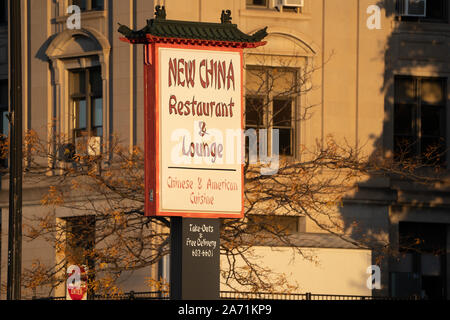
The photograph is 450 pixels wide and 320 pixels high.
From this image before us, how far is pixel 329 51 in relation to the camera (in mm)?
33719

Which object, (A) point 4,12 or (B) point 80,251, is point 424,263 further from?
(A) point 4,12

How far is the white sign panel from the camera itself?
60.7 feet

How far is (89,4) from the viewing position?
3422 centimetres

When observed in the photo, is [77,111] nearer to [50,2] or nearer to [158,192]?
[50,2]

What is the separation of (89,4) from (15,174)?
1701cm

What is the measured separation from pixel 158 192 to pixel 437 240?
1846cm

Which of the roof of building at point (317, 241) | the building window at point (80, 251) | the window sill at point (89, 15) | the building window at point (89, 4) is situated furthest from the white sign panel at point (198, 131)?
the building window at point (89, 4)

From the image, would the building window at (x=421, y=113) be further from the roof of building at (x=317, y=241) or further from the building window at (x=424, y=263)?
the roof of building at (x=317, y=241)

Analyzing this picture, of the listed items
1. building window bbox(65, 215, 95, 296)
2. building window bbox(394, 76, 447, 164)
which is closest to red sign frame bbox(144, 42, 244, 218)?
building window bbox(65, 215, 95, 296)

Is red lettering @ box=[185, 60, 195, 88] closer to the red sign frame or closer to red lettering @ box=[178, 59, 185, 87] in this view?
red lettering @ box=[178, 59, 185, 87]

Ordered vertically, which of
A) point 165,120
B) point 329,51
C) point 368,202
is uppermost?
point 329,51

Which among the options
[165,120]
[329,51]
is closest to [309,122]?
[329,51]

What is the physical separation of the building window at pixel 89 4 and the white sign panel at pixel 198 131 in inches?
622

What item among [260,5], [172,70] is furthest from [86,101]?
[172,70]
